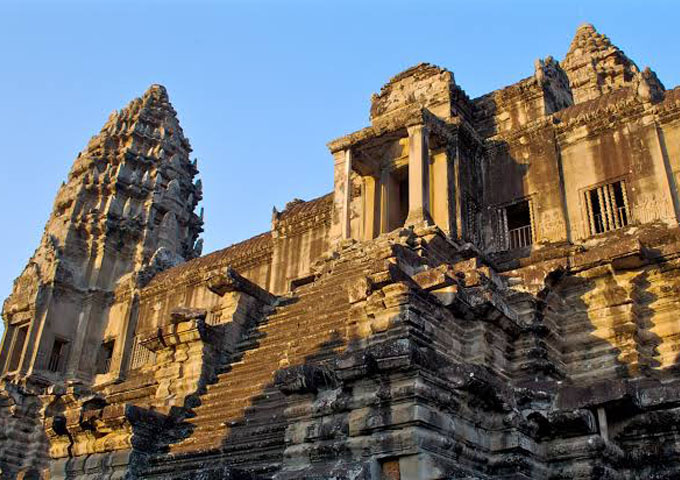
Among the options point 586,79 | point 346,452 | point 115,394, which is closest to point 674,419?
point 346,452

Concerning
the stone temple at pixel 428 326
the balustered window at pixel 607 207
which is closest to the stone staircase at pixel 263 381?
the stone temple at pixel 428 326

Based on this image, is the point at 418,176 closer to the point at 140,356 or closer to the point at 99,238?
the point at 140,356

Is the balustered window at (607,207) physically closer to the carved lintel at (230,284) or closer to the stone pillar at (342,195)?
the stone pillar at (342,195)

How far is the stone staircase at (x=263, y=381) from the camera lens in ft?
34.2

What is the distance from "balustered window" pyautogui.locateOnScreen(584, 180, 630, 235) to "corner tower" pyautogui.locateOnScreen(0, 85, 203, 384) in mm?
16027

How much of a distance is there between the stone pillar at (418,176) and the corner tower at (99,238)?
1305 centimetres

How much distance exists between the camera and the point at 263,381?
12188 millimetres

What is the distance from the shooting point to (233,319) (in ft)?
49.1

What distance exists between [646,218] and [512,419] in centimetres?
643

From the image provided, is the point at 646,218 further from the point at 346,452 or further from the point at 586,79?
the point at 586,79

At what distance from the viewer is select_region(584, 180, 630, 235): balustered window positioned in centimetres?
1386

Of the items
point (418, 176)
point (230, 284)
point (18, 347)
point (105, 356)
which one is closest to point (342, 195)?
point (418, 176)

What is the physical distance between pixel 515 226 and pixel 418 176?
8.49 feet

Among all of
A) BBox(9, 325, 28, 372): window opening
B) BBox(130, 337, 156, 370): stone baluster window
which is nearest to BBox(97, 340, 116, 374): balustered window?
BBox(130, 337, 156, 370): stone baluster window
